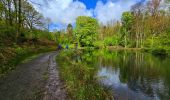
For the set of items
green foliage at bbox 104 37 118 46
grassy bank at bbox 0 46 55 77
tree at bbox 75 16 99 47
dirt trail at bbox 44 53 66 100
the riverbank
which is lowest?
dirt trail at bbox 44 53 66 100

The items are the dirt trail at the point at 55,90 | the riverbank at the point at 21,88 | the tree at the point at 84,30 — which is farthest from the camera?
the tree at the point at 84,30

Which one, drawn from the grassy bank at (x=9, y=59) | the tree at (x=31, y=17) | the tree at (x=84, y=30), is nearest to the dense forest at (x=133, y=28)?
the tree at (x=84, y=30)

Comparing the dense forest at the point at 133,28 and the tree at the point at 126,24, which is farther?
the tree at the point at 126,24

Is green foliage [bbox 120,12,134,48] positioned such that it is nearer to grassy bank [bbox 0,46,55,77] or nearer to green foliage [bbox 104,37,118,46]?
green foliage [bbox 104,37,118,46]

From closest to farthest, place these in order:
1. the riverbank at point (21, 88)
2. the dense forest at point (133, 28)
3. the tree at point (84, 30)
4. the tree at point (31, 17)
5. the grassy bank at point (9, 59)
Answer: the riverbank at point (21, 88)
the grassy bank at point (9, 59)
the tree at point (31, 17)
the dense forest at point (133, 28)
the tree at point (84, 30)

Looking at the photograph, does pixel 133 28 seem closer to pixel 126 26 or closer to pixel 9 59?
pixel 126 26

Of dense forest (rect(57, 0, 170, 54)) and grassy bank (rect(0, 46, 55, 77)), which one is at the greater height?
dense forest (rect(57, 0, 170, 54))

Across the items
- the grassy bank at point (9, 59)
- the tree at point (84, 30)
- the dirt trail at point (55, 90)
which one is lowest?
the dirt trail at point (55, 90)

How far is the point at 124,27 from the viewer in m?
83.9

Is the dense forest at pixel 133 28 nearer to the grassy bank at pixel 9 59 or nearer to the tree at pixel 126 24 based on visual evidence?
the tree at pixel 126 24

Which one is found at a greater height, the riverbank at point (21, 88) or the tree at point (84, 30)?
the tree at point (84, 30)

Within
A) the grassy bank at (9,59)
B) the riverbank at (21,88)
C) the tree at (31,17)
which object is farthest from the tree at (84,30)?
the riverbank at (21,88)

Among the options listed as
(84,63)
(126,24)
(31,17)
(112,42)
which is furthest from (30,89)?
(112,42)

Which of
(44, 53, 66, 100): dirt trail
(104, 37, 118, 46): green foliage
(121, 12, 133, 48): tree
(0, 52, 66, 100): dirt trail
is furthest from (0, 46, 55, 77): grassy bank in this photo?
(104, 37, 118, 46): green foliage
